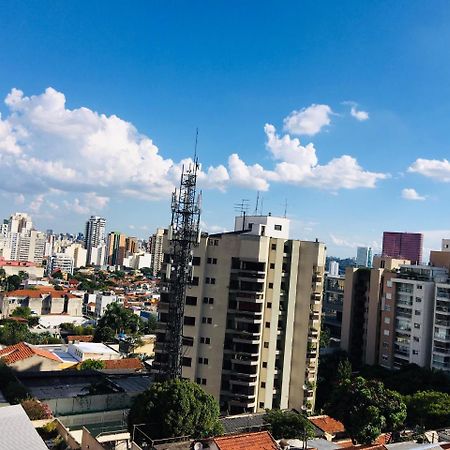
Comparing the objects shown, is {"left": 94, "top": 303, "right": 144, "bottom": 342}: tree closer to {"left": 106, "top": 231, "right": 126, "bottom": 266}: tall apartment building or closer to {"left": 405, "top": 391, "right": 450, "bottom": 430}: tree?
{"left": 405, "top": 391, "right": 450, "bottom": 430}: tree

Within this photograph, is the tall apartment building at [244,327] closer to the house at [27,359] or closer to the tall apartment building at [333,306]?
the house at [27,359]

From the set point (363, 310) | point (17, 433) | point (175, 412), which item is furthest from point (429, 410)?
point (17, 433)

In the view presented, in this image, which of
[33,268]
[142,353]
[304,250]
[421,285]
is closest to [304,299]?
[304,250]

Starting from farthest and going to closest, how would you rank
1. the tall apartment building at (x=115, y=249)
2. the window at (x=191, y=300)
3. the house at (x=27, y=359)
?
the tall apartment building at (x=115, y=249) < the house at (x=27, y=359) < the window at (x=191, y=300)

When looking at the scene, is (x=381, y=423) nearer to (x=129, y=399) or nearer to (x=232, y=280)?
(x=232, y=280)

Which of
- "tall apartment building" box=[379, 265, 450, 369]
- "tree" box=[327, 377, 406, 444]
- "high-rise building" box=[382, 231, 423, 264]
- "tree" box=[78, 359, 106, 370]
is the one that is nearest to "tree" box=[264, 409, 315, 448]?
"tree" box=[327, 377, 406, 444]

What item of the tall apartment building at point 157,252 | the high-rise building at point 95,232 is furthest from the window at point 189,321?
the high-rise building at point 95,232

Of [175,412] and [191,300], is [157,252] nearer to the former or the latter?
[191,300]
